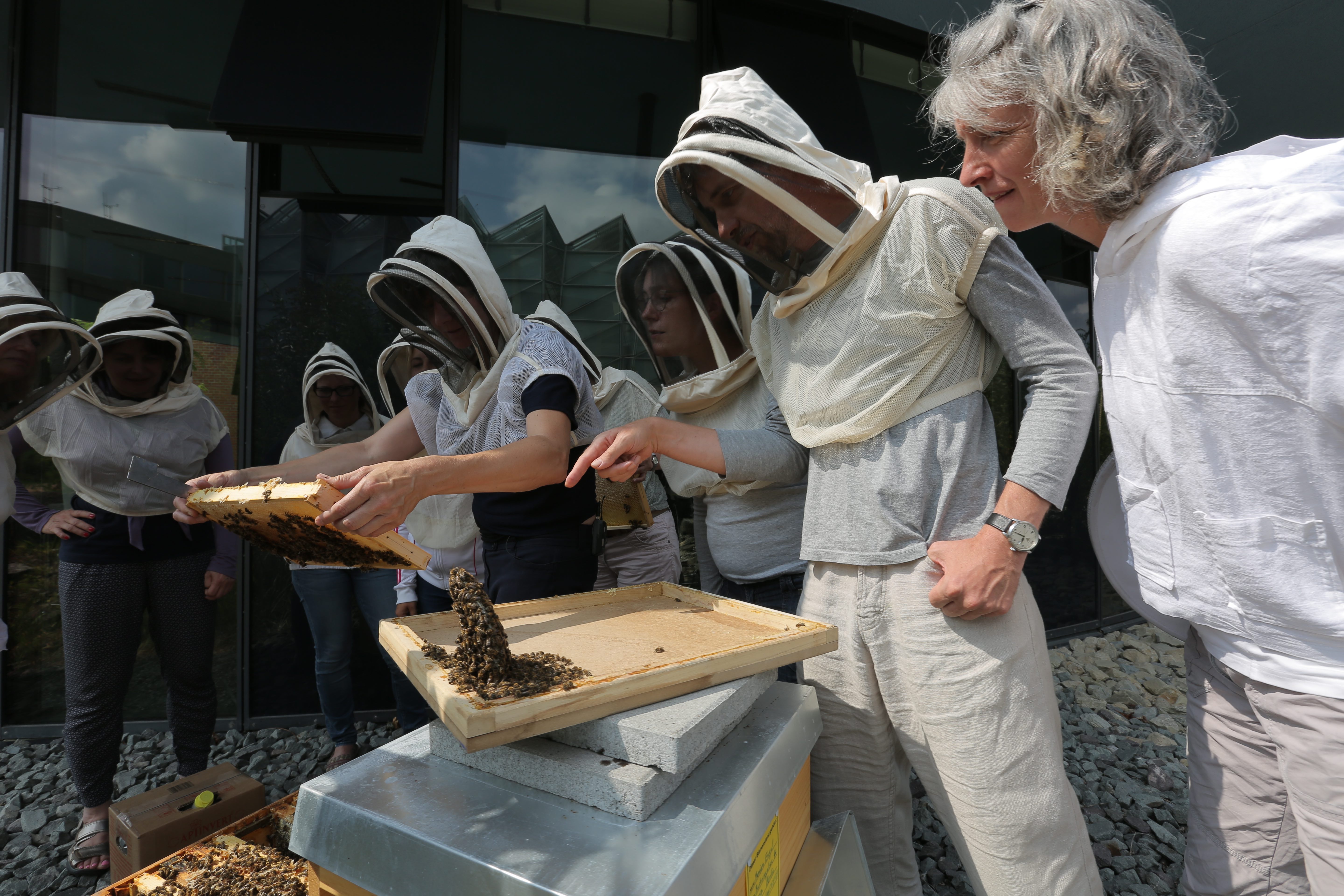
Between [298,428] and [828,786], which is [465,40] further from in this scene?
[828,786]

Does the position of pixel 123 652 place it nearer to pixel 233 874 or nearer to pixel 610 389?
pixel 233 874

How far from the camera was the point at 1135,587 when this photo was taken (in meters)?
1.68

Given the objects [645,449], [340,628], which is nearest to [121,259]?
[340,628]

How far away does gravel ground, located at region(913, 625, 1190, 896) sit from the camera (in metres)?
3.03

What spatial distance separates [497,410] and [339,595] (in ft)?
7.67

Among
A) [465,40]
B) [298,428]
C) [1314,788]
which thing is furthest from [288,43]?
[1314,788]

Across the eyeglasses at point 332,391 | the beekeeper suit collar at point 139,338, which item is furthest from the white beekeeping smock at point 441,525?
the beekeeper suit collar at point 139,338

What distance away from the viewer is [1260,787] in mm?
1381

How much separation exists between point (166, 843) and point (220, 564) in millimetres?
1676

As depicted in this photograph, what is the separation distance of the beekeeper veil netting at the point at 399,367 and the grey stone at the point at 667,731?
79.9 inches

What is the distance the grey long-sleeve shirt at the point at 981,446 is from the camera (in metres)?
1.54

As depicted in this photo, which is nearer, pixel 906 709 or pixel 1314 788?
pixel 1314 788

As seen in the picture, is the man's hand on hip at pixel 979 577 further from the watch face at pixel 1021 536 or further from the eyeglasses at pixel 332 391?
the eyeglasses at pixel 332 391

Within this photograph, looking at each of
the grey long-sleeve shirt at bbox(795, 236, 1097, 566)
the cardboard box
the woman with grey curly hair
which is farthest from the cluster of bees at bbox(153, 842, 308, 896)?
the woman with grey curly hair
